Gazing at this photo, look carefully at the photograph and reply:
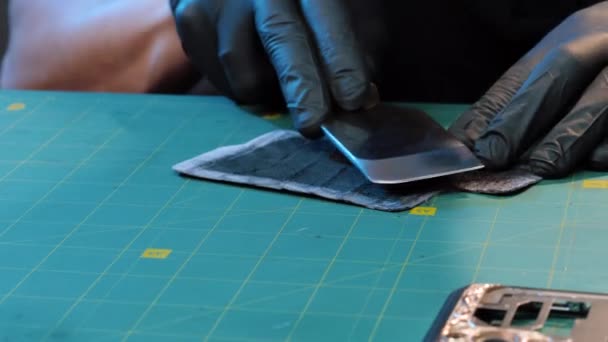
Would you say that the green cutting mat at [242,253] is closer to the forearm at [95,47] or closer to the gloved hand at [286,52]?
the gloved hand at [286,52]

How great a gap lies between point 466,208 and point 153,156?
0.53m

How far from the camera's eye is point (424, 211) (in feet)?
4.05

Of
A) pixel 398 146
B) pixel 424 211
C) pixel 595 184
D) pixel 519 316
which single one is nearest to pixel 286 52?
pixel 398 146

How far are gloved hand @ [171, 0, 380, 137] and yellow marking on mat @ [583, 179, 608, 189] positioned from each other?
0.38 m

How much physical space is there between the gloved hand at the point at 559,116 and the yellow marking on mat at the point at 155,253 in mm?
469

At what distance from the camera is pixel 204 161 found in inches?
56.1

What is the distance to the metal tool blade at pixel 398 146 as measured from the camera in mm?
1260

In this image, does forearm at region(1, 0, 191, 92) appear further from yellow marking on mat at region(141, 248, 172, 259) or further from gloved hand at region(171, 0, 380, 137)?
yellow marking on mat at region(141, 248, 172, 259)

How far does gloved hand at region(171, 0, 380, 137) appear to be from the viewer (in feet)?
4.82

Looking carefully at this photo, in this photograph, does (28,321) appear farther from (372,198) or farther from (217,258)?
(372,198)

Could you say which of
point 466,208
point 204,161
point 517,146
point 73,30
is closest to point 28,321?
point 204,161

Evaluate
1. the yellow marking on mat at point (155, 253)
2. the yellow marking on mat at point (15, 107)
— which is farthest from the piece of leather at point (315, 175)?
the yellow marking on mat at point (15, 107)

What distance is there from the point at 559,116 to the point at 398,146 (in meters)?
0.25

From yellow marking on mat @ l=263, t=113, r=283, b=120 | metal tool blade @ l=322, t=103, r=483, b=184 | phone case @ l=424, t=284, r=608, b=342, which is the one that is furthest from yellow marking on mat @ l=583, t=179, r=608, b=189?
yellow marking on mat @ l=263, t=113, r=283, b=120
